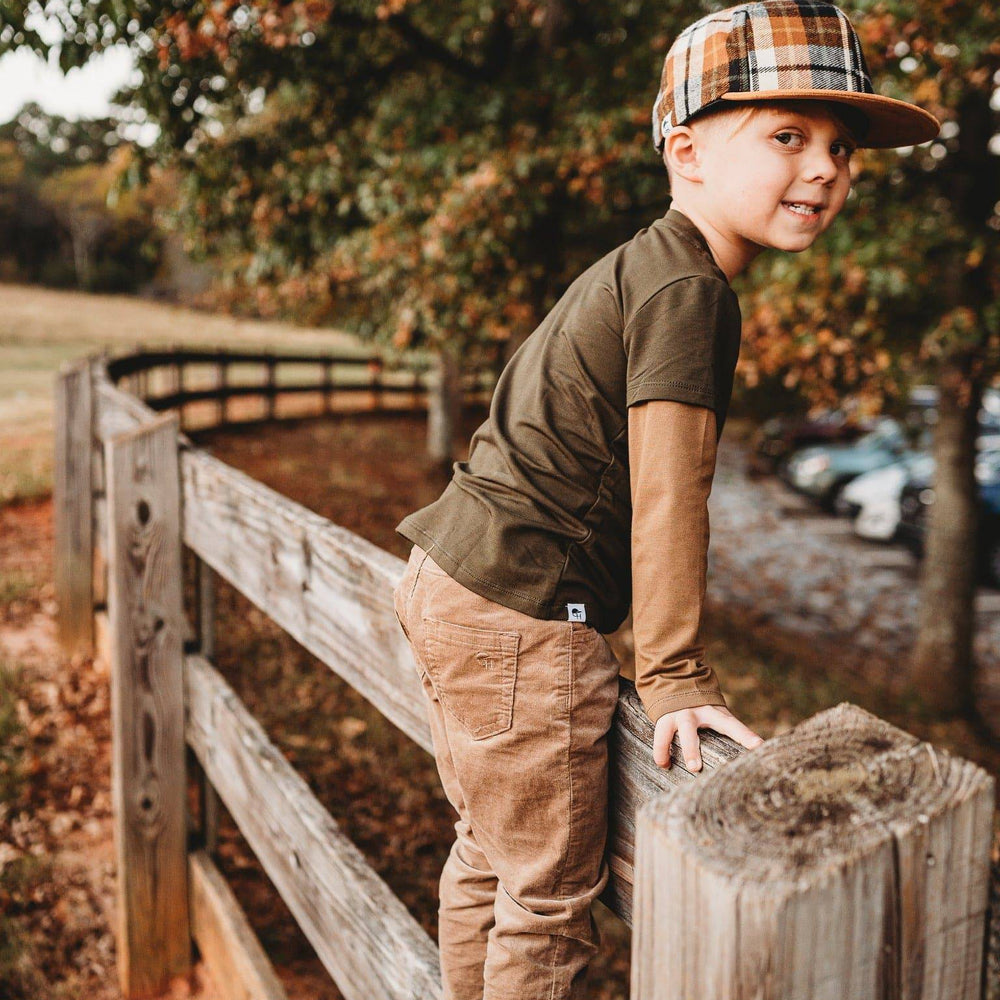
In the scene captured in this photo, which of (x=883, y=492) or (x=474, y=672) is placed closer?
(x=474, y=672)

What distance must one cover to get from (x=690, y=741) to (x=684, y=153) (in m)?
1.00

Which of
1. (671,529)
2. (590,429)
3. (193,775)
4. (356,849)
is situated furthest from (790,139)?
(193,775)

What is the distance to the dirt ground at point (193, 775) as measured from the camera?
333cm

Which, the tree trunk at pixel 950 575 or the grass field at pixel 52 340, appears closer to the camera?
the tree trunk at pixel 950 575

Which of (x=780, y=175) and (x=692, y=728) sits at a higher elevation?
(x=780, y=175)

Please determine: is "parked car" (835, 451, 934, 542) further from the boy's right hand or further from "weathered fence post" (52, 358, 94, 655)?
the boy's right hand

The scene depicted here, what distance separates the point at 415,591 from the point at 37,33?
3.64 metres

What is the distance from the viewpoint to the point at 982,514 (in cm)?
1172

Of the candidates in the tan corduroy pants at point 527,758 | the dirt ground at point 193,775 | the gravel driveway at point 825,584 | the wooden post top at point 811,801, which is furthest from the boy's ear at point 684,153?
the gravel driveway at point 825,584

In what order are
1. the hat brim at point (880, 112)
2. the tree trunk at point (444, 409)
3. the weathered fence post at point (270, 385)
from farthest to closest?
the tree trunk at point (444, 409) → the weathered fence post at point (270, 385) → the hat brim at point (880, 112)

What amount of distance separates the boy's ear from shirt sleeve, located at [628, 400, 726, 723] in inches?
19.3

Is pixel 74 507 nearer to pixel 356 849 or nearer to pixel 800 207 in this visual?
pixel 356 849

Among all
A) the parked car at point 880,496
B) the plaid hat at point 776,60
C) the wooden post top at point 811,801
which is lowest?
the parked car at point 880,496

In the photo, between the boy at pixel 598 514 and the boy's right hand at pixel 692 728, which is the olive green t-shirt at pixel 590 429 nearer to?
the boy at pixel 598 514
